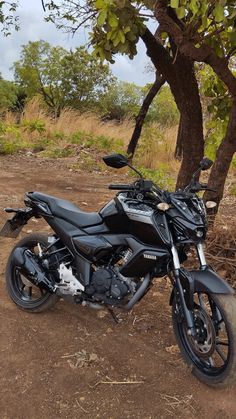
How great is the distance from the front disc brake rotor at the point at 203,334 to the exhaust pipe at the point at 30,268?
3.73ft

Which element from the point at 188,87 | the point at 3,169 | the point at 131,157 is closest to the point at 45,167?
the point at 3,169

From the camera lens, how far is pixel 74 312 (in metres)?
3.92

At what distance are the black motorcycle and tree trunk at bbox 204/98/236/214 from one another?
5.60 feet

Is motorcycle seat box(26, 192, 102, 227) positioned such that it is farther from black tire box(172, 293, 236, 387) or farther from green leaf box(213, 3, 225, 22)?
green leaf box(213, 3, 225, 22)

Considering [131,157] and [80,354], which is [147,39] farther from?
[131,157]

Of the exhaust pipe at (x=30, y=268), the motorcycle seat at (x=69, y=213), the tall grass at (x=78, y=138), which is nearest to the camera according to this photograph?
the motorcycle seat at (x=69, y=213)

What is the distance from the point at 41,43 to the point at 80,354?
2329 centimetres

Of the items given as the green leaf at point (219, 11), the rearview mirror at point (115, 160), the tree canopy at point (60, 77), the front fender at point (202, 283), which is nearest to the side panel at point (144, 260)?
the front fender at point (202, 283)

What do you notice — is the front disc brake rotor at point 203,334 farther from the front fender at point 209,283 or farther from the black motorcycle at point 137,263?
the front fender at point 209,283

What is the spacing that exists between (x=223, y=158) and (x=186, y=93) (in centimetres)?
91

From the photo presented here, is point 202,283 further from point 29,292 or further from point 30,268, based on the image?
point 29,292

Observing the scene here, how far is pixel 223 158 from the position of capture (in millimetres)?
5035

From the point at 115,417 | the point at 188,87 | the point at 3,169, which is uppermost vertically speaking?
the point at 188,87

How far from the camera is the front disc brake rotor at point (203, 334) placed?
2974 millimetres
